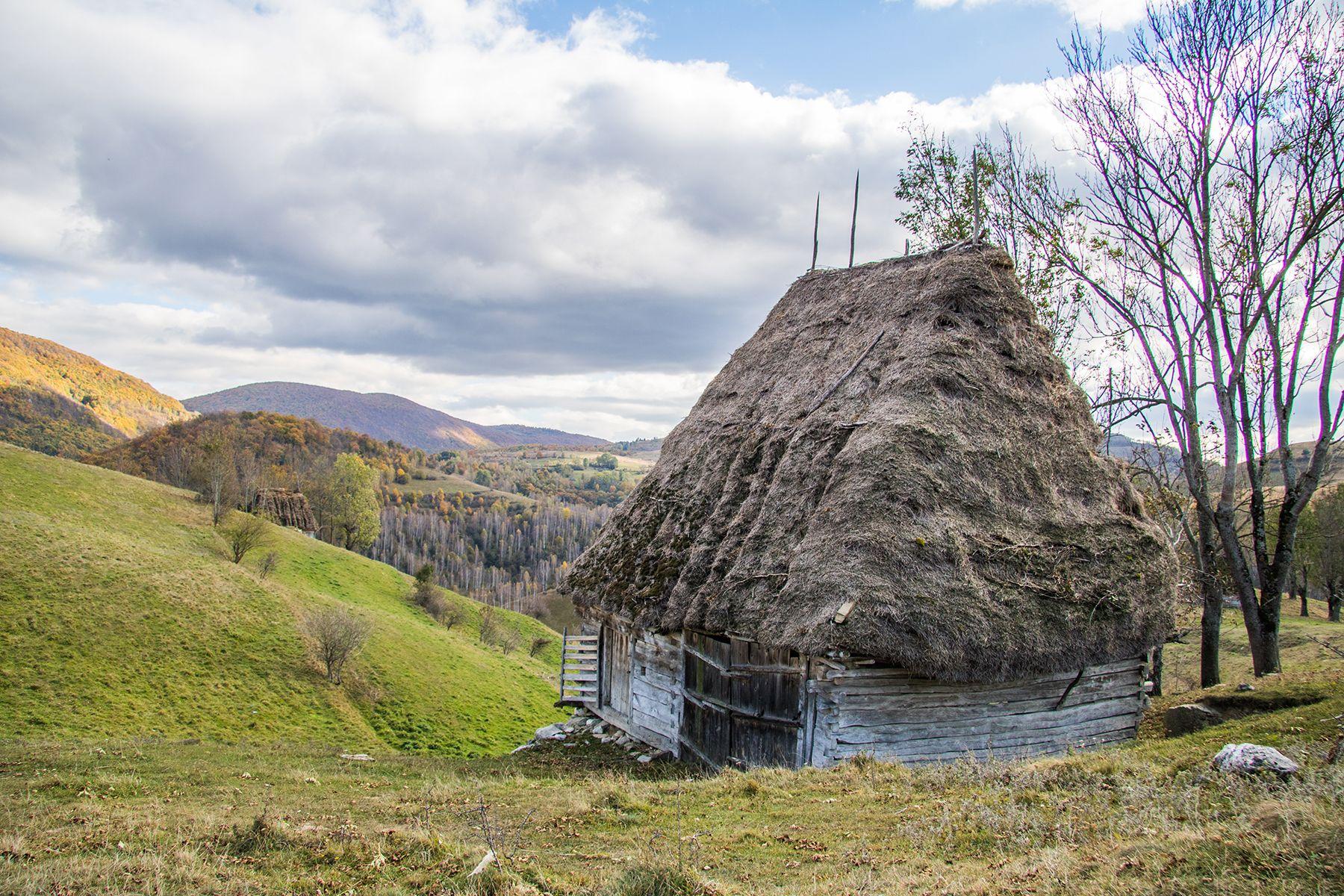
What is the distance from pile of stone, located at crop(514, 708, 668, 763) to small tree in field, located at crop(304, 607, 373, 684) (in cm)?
1698

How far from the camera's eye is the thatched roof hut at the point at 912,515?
1000 centimetres

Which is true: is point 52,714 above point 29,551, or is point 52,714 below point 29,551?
below

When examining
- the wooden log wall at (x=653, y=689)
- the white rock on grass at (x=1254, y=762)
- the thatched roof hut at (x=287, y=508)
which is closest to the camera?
the white rock on grass at (x=1254, y=762)

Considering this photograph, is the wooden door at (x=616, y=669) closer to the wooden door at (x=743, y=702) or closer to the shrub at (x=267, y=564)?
the wooden door at (x=743, y=702)

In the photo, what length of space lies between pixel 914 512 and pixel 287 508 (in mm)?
68168

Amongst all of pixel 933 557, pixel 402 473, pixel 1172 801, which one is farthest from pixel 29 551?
pixel 402 473

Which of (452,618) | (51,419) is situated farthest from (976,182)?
(51,419)

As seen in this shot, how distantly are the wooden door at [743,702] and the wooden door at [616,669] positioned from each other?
2.87 m

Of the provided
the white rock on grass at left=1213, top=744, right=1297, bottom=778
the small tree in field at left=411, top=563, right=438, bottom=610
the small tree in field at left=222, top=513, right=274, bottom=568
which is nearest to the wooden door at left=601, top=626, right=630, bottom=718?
the white rock on grass at left=1213, top=744, right=1297, bottom=778

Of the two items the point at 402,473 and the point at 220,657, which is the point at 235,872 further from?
the point at 402,473

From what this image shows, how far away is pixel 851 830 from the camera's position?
6.86 m

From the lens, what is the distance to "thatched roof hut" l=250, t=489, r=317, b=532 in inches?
A: 2508

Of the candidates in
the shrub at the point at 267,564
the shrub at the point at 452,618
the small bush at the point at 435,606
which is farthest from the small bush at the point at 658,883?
the small bush at the point at 435,606

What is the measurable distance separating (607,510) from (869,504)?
6091 inches
